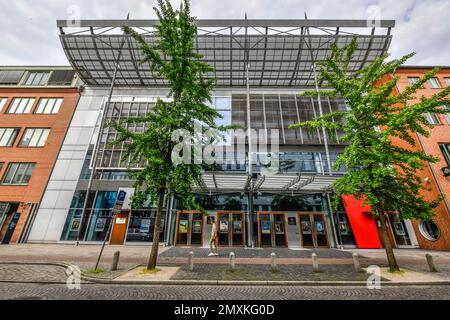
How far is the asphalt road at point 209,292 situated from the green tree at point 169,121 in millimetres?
2143

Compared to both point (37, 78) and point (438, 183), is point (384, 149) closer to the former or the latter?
point (438, 183)

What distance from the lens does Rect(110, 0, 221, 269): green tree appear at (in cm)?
796

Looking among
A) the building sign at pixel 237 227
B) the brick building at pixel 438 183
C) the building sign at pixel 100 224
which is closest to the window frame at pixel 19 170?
the building sign at pixel 100 224

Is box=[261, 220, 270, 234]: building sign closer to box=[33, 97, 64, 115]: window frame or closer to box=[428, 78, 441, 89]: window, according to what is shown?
box=[428, 78, 441, 89]: window

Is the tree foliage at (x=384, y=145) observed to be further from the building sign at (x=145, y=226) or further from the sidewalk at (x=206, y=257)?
the building sign at (x=145, y=226)

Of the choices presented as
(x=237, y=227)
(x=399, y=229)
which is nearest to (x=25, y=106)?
(x=237, y=227)

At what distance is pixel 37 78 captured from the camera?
23250 mm

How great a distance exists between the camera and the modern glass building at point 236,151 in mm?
15578

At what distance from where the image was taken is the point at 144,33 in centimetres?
1895

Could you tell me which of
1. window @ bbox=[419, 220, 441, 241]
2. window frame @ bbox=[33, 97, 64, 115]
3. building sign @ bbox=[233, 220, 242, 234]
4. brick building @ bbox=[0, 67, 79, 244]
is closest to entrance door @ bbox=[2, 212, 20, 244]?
brick building @ bbox=[0, 67, 79, 244]

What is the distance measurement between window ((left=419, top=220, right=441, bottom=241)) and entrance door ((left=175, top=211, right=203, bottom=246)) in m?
17.4

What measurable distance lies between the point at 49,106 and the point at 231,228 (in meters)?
23.1
